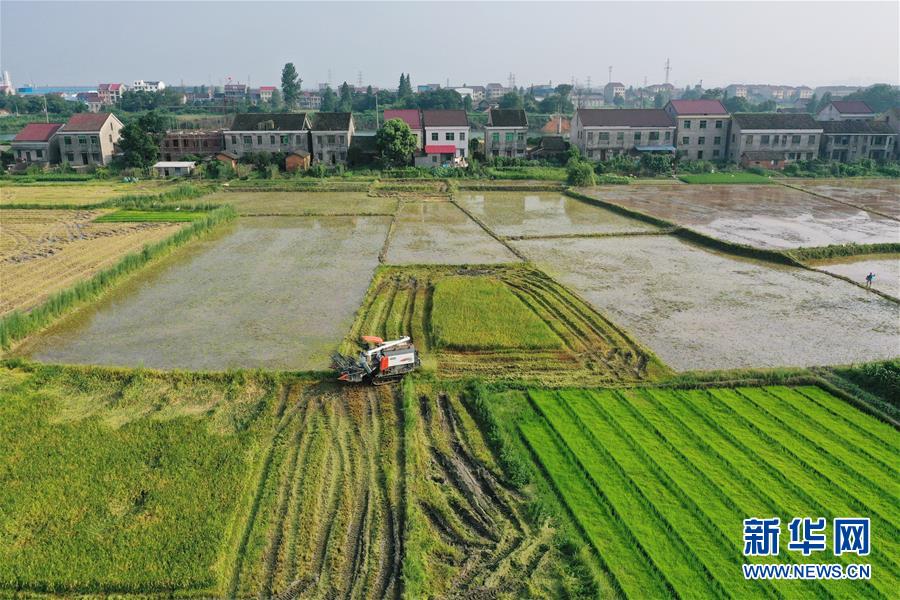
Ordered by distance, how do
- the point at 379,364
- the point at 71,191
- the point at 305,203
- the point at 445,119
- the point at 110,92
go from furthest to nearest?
the point at 110,92
the point at 445,119
the point at 71,191
the point at 305,203
the point at 379,364

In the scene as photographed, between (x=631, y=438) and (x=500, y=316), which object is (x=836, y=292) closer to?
(x=500, y=316)

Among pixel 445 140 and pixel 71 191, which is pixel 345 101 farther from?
pixel 71 191

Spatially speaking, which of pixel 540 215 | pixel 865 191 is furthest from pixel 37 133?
pixel 865 191

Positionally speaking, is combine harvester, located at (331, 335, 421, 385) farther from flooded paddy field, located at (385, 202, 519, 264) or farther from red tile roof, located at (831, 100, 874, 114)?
red tile roof, located at (831, 100, 874, 114)

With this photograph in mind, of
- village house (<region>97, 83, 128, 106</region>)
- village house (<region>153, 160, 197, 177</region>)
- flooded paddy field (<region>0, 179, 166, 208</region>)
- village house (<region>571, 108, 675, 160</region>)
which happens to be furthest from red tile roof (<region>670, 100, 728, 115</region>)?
village house (<region>97, 83, 128, 106</region>)

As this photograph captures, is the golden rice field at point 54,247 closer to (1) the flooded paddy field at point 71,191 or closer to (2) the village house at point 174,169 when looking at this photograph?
(1) the flooded paddy field at point 71,191

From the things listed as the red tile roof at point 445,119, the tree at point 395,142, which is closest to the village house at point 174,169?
the tree at point 395,142
